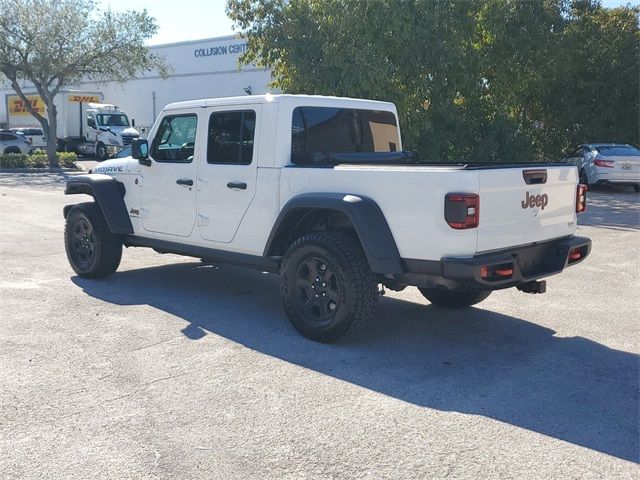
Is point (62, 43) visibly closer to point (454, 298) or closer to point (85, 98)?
point (85, 98)

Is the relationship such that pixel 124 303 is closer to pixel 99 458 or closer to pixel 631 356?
pixel 99 458

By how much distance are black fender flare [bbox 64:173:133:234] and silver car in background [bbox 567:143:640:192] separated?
1577 centimetres

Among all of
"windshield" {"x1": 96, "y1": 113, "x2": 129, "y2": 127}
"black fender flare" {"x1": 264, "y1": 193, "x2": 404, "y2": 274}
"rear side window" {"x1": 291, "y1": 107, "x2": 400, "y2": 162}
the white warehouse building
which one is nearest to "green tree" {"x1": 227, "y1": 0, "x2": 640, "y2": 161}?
"rear side window" {"x1": 291, "y1": 107, "x2": 400, "y2": 162}

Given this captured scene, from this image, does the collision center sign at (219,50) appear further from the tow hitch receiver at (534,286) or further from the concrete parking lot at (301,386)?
the tow hitch receiver at (534,286)

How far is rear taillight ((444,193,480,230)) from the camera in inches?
186

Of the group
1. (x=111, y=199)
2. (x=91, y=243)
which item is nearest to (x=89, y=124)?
(x=91, y=243)

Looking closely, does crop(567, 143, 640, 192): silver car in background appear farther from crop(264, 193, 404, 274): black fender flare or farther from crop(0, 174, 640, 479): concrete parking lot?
crop(264, 193, 404, 274): black fender flare

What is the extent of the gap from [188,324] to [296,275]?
1131mm

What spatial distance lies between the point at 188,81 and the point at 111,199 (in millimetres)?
33250

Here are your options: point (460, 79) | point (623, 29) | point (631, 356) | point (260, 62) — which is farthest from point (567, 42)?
point (631, 356)

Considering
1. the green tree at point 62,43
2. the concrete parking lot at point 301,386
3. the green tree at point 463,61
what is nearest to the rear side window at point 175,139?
the concrete parking lot at point 301,386

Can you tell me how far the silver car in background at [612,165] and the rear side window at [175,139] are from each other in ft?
51.5

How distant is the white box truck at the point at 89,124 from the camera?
34562 mm

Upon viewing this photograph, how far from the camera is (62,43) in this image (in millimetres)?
27906
